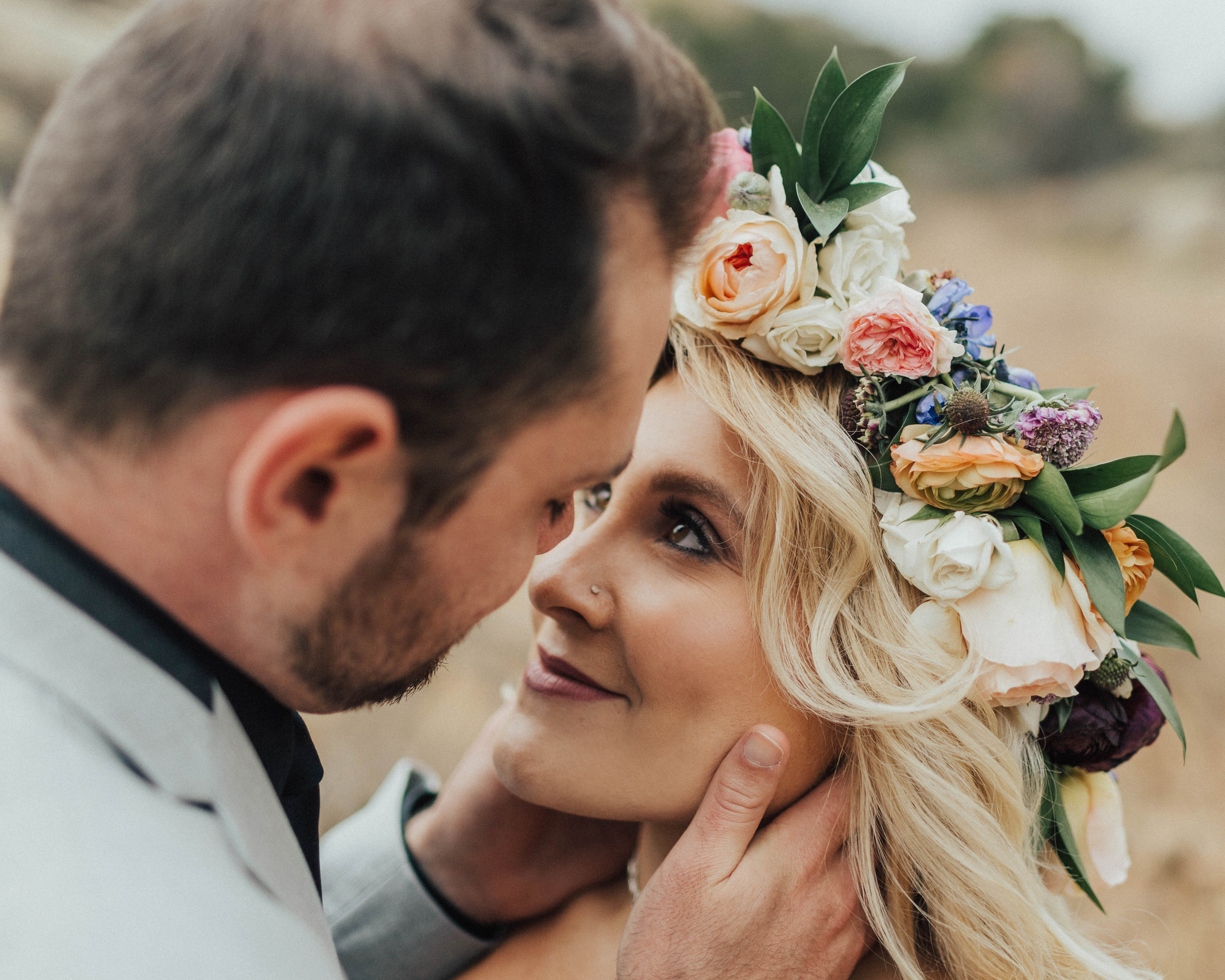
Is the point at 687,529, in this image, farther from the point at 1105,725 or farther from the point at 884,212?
the point at 1105,725

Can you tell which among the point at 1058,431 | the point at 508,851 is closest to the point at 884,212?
the point at 1058,431

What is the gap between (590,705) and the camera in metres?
1.76

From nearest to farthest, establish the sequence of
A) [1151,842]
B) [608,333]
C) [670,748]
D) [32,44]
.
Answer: [608,333]
[670,748]
[1151,842]
[32,44]

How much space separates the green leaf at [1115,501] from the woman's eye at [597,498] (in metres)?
0.88

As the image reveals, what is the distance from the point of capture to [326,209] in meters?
0.95

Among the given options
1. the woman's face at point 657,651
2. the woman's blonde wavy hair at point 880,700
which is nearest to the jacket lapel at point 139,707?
the woman's face at point 657,651

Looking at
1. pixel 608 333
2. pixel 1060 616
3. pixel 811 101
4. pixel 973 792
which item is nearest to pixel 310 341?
pixel 608 333

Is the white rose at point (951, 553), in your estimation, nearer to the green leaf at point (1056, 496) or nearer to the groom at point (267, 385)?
the green leaf at point (1056, 496)

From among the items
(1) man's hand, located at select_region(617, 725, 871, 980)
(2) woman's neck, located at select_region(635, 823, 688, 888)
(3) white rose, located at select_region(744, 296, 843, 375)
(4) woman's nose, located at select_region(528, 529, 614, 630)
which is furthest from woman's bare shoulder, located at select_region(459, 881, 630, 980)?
(3) white rose, located at select_region(744, 296, 843, 375)

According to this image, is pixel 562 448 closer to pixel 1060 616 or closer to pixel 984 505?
pixel 984 505

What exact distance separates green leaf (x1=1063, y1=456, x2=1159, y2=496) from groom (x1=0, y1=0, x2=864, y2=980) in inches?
35.4

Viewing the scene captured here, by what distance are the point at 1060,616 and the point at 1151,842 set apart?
11.5 ft

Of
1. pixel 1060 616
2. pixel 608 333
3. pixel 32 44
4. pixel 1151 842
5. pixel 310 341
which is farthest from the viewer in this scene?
pixel 32 44

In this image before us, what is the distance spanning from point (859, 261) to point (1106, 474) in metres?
0.58
